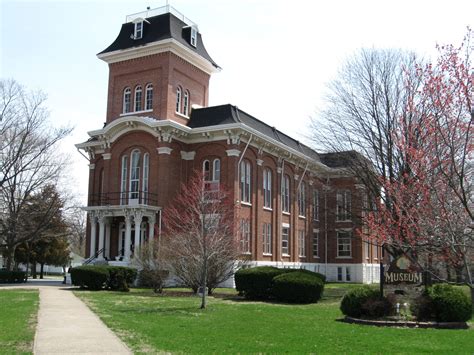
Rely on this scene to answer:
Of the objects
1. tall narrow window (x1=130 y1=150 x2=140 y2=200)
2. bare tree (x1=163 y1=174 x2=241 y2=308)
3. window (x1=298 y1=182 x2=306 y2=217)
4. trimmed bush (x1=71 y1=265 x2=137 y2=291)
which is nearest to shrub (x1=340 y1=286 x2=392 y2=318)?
bare tree (x1=163 y1=174 x2=241 y2=308)

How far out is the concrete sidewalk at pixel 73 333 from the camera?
32.6 feet

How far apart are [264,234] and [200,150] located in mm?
7392

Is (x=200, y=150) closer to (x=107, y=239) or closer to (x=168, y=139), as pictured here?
(x=168, y=139)

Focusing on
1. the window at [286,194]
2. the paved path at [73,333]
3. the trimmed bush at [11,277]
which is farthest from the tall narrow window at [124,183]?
the paved path at [73,333]

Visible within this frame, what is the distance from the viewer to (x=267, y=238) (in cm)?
3706

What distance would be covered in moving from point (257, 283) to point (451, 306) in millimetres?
9641

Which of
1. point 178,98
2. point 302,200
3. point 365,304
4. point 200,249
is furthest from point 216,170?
point 365,304

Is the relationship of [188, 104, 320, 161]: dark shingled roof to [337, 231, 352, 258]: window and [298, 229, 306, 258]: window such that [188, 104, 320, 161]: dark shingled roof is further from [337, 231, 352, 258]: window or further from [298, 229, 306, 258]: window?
[337, 231, 352, 258]: window

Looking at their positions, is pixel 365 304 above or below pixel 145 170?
below

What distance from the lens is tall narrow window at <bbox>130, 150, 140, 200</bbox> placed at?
34513 mm

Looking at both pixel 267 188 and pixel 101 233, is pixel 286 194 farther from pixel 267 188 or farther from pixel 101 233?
pixel 101 233

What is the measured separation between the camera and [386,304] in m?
15.4

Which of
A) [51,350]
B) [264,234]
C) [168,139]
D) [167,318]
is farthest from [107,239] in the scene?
[51,350]

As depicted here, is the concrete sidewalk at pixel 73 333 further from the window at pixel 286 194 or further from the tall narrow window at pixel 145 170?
the window at pixel 286 194
